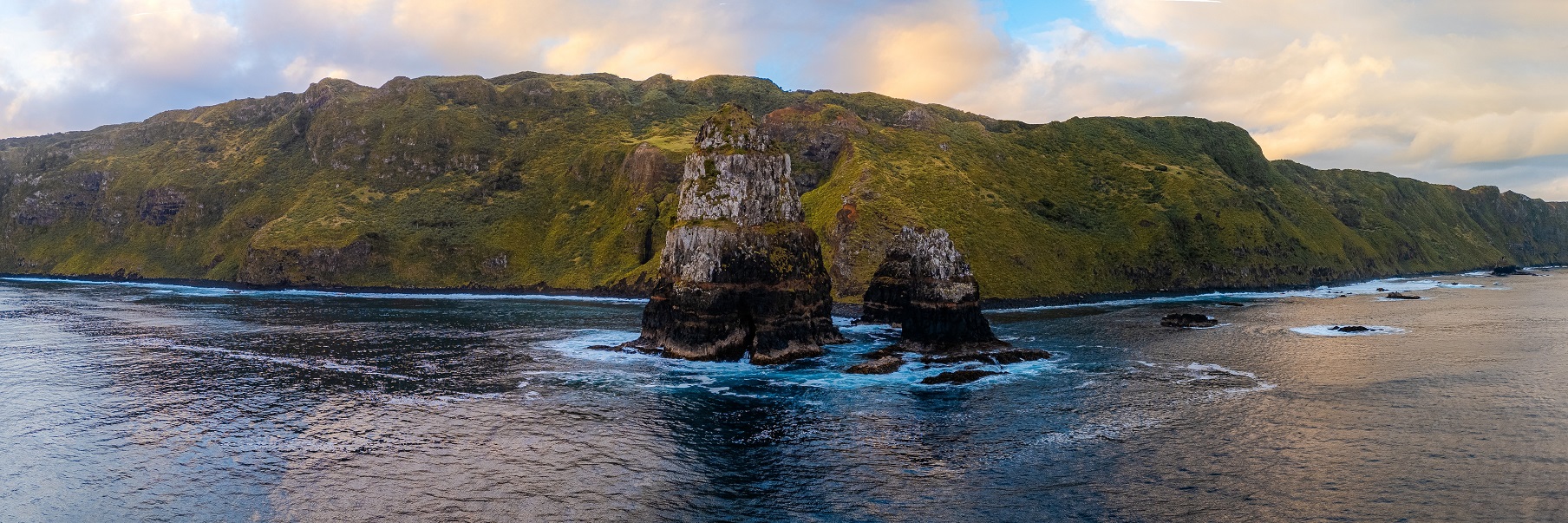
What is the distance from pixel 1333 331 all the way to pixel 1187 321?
1609 cm

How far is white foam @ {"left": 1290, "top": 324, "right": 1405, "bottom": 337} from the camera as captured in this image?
9525cm

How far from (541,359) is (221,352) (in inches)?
1448

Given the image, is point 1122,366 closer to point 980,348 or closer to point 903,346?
point 980,348

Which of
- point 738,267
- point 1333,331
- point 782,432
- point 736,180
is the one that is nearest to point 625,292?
point 736,180

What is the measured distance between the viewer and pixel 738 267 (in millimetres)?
81438

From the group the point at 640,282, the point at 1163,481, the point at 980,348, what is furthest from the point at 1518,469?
the point at 640,282

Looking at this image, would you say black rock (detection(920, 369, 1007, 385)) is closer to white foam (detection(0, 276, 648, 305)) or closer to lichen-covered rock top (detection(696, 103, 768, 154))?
lichen-covered rock top (detection(696, 103, 768, 154))

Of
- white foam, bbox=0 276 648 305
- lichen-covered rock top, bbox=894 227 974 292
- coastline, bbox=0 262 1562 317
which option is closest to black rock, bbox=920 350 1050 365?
lichen-covered rock top, bbox=894 227 974 292

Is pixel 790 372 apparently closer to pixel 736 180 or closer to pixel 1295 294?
pixel 736 180

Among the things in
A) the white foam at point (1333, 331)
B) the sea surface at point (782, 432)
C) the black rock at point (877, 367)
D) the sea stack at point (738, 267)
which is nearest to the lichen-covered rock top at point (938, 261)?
the sea stack at point (738, 267)

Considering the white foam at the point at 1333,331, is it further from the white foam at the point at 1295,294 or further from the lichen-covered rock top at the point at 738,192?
the lichen-covered rock top at the point at 738,192

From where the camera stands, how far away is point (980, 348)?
81.9 meters

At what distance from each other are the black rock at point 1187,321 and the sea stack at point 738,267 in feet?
154

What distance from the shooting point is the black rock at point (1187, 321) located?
105 m
